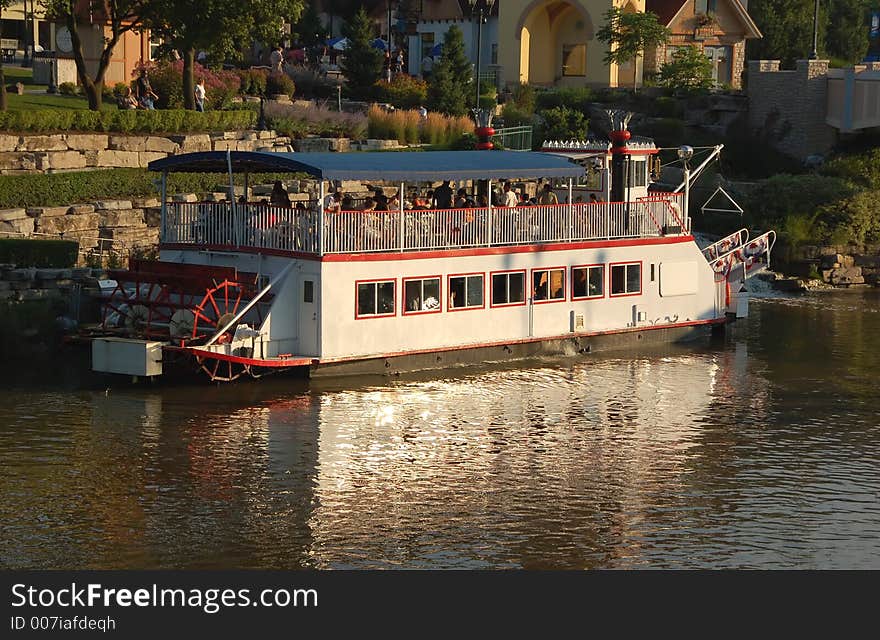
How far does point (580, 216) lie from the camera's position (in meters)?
37.5

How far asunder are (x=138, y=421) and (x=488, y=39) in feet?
174

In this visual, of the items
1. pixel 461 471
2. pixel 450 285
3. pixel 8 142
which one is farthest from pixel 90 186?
pixel 461 471

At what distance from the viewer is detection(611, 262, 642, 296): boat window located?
125ft

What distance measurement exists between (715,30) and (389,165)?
1842 inches

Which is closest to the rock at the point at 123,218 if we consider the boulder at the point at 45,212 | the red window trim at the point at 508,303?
the boulder at the point at 45,212

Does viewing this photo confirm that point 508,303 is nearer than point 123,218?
Yes

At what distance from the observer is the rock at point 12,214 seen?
131 ft

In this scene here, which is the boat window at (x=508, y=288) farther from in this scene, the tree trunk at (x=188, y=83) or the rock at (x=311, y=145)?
the tree trunk at (x=188, y=83)

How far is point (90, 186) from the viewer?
44.3 m

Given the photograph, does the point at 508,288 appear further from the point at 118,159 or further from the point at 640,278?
the point at 118,159

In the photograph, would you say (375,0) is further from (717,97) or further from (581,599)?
(581,599)

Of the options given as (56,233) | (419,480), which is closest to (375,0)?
(56,233)

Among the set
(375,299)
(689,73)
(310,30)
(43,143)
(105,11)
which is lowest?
(375,299)

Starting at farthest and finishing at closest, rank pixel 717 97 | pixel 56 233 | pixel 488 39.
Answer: pixel 488 39, pixel 717 97, pixel 56 233
